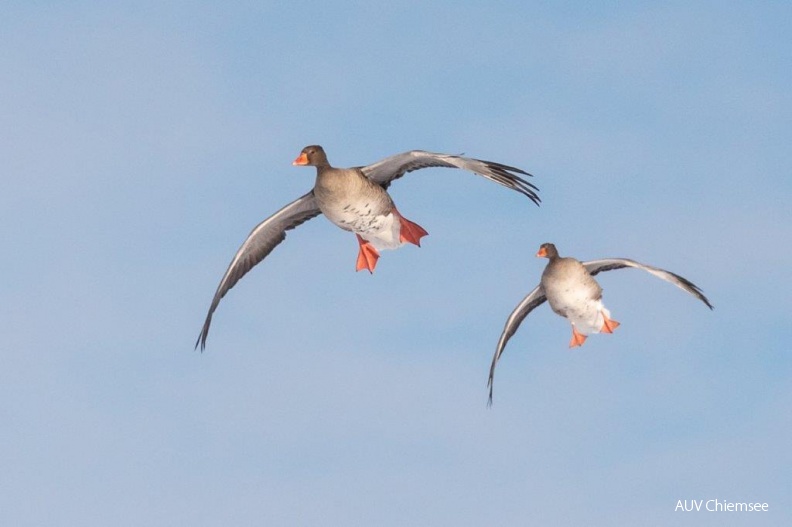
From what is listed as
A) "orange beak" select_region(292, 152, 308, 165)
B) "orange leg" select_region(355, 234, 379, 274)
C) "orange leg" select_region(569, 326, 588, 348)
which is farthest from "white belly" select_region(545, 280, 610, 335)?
"orange beak" select_region(292, 152, 308, 165)

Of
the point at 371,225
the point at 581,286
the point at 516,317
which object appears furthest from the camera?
the point at 516,317

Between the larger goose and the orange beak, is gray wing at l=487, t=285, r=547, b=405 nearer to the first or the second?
the larger goose

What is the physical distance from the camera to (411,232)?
2705cm

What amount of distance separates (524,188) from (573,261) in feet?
15.9

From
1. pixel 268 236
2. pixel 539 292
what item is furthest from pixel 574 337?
pixel 268 236

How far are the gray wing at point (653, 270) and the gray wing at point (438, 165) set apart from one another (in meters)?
5.11

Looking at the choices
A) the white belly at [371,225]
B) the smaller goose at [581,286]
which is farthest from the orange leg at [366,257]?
the smaller goose at [581,286]

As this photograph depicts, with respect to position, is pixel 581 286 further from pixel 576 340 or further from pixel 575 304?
pixel 576 340

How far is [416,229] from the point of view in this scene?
88.8 ft

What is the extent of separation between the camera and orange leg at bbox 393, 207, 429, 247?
88.5 ft

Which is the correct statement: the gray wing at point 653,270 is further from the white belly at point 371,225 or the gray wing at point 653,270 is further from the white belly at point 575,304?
the white belly at point 371,225

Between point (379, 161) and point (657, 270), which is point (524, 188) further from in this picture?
point (657, 270)

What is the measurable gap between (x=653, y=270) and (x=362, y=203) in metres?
7.24

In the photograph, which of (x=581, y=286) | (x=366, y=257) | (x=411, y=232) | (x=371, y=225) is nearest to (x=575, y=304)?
(x=581, y=286)
